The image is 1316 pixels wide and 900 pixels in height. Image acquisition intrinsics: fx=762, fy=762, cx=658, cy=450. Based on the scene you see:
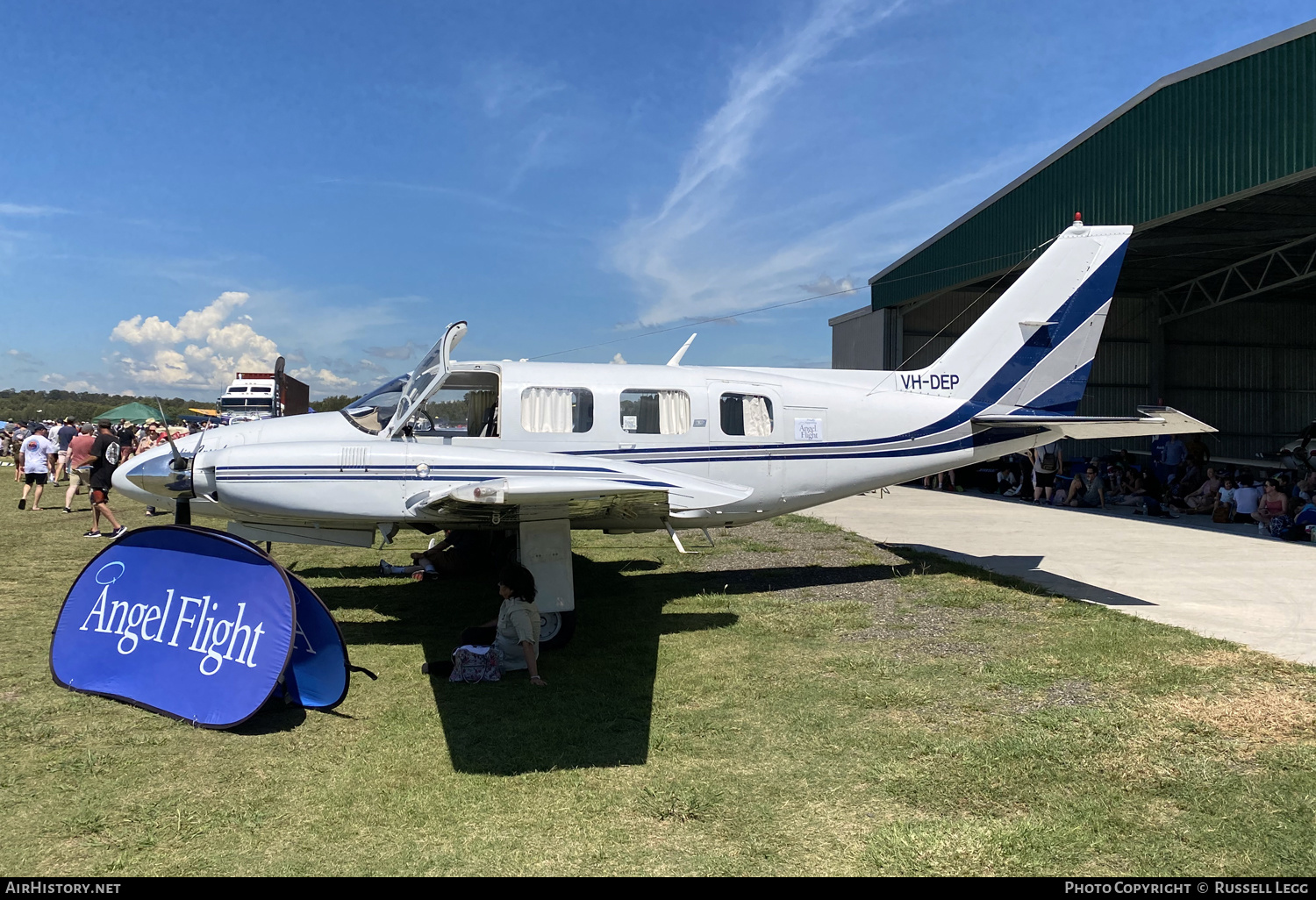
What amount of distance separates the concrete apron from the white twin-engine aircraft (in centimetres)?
194

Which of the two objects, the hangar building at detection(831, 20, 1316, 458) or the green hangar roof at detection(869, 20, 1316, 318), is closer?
the green hangar roof at detection(869, 20, 1316, 318)

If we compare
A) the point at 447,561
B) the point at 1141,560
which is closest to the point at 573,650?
the point at 447,561

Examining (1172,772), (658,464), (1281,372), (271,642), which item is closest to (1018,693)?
(1172,772)

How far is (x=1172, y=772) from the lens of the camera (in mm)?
4426

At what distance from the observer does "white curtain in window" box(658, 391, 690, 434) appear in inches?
321

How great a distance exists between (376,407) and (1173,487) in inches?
715

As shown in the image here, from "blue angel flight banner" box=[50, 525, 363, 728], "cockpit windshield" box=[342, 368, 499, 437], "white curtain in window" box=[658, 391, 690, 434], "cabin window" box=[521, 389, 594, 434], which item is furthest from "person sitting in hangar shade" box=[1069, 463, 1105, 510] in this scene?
"blue angel flight banner" box=[50, 525, 363, 728]

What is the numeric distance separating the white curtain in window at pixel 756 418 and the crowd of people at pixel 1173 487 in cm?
1035

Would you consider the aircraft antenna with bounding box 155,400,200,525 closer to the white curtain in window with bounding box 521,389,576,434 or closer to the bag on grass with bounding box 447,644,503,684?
the bag on grass with bounding box 447,644,503,684

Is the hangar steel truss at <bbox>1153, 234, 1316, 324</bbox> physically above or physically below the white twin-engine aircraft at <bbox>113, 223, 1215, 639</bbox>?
above

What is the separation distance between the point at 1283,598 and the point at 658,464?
7.16 meters

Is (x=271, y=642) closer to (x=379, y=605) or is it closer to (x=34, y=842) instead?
(x=34, y=842)

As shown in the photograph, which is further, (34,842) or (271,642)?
(271,642)

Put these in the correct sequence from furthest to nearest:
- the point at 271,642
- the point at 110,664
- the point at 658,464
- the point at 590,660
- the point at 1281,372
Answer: the point at 1281,372
the point at 658,464
the point at 590,660
the point at 110,664
the point at 271,642
